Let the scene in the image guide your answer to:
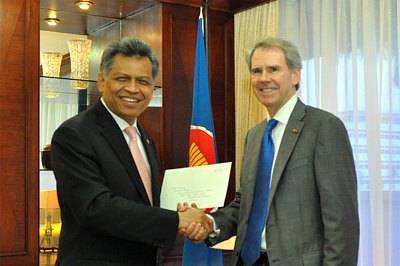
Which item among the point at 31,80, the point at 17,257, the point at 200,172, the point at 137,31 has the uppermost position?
the point at 137,31

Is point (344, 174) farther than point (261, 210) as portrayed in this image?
No

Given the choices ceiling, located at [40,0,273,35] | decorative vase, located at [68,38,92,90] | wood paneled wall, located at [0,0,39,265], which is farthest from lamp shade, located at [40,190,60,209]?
ceiling, located at [40,0,273,35]

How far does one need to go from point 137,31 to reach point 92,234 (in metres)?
3.10

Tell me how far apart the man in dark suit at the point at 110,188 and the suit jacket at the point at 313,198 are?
0.50m

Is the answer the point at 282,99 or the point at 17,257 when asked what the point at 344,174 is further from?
the point at 17,257

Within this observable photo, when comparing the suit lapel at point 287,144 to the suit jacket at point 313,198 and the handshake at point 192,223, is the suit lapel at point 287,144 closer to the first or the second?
the suit jacket at point 313,198

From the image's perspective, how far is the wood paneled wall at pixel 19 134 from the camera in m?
3.65

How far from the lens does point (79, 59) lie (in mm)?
4176

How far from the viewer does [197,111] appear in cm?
420

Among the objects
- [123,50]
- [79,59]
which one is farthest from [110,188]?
[79,59]

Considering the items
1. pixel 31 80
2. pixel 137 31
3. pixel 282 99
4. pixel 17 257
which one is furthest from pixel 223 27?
pixel 17 257

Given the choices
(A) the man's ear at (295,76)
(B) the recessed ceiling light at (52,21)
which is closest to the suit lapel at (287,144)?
(A) the man's ear at (295,76)

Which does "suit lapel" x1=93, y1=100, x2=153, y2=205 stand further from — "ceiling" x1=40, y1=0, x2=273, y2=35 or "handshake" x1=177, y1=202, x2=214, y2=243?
"ceiling" x1=40, y1=0, x2=273, y2=35

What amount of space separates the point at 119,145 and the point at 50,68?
7.30ft
